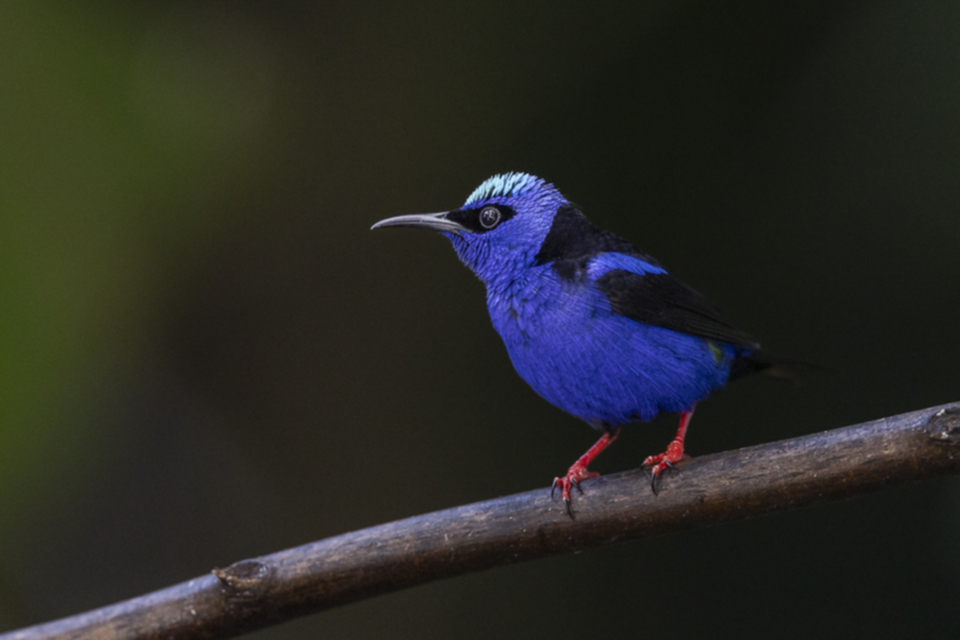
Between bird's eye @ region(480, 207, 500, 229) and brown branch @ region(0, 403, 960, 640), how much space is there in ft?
3.35

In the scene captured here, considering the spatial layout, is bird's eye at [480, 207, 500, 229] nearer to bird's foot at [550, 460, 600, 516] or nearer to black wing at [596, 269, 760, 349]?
black wing at [596, 269, 760, 349]

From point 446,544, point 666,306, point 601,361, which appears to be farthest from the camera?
point 666,306

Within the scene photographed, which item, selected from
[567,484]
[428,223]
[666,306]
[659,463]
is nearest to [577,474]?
[567,484]

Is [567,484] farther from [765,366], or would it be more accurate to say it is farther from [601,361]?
[765,366]

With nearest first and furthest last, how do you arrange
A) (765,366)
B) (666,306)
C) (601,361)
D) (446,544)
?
(446,544), (601,361), (666,306), (765,366)

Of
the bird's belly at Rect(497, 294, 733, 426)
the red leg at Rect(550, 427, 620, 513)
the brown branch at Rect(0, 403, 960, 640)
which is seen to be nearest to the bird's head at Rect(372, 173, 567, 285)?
the bird's belly at Rect(497, 294, 733, 426)

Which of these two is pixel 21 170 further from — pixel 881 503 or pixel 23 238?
pixel 881 503

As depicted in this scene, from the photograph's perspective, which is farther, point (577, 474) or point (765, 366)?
point (765, 366)

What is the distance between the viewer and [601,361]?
288 cm

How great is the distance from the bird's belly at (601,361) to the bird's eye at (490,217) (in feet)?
1.26

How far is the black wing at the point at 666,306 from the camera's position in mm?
2926

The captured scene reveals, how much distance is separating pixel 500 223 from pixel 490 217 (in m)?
0.04

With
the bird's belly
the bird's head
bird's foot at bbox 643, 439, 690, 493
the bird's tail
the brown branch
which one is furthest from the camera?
the bird's tail

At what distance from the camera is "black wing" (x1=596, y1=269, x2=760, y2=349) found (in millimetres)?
2926
